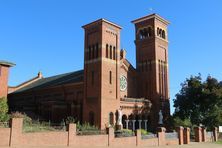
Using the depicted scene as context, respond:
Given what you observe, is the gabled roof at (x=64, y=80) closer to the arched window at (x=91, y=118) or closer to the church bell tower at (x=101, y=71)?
the church bell tower at (x=101, y=71)

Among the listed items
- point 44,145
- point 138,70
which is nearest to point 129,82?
point 138,70

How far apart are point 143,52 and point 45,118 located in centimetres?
1863

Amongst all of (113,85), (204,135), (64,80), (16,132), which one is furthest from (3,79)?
(204,135)

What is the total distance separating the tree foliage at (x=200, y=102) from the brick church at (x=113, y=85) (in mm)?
2659

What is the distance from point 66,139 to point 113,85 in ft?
51.2

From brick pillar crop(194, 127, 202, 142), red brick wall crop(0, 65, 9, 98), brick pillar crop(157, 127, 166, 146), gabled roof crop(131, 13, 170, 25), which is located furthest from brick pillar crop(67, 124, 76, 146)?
gabled roof crop(131, 13, 170, 25)

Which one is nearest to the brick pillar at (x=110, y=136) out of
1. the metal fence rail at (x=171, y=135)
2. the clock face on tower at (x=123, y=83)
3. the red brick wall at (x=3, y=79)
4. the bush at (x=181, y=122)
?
the metal fence rail at (x=171, y=135)

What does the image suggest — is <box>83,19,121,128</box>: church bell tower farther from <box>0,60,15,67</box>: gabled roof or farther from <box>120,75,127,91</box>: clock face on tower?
<box>0,60,15,67</box>: gabled roof

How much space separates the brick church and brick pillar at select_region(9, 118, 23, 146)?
600 inches

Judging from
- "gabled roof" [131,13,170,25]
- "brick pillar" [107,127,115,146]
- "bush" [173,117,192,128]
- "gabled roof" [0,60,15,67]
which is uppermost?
"gabled roof" [131,13,170,25]

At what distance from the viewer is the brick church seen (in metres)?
37.1

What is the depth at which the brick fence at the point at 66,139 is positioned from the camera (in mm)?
20438

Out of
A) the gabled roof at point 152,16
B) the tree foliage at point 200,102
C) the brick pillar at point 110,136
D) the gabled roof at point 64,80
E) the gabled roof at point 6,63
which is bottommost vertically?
the brick pillar at point 110,136

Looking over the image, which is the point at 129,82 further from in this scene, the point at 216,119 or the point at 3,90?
the point at 3,90
